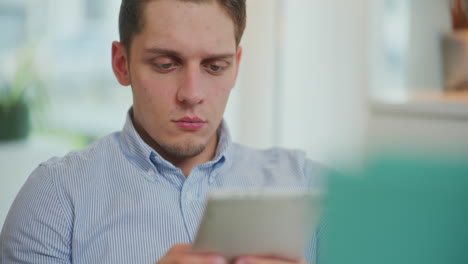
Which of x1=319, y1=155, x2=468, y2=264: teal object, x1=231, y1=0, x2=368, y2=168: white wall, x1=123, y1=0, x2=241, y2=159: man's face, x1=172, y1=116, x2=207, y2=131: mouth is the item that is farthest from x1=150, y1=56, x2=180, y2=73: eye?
x1=231, y1=0, x2=368, y2=168: white wall

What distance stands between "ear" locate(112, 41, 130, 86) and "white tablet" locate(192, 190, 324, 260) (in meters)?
0.77

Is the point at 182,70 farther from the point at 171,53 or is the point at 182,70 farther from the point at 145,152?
the point at 145,152

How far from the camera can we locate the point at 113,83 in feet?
14.0

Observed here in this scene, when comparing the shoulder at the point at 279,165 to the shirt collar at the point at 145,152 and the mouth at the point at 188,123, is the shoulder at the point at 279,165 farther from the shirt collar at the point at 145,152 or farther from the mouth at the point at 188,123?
the mouth at the point at 188,123

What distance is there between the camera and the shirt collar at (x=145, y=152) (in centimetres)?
143

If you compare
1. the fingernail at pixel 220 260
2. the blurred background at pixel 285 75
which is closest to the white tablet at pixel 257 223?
the fingernail at pixel 220 260

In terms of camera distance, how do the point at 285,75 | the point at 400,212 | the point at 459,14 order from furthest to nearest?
the point at 285,75, the point at 459,14, the point at 400,212

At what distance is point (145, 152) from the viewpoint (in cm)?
143

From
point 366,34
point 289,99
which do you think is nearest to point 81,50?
point 289,99

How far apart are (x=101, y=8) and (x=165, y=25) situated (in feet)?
9.68

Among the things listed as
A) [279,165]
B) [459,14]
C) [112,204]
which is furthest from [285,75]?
[112,204]

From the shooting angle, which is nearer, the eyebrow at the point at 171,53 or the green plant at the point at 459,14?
the eyebrow at the point at 171,53

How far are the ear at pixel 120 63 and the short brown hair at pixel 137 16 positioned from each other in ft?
0.07

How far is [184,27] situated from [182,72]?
100mm
